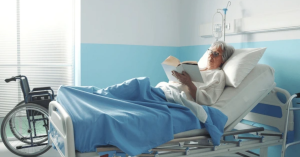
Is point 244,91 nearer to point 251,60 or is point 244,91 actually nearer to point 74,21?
point 251,60

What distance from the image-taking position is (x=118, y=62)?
3.61m

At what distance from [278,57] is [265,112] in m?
0.47

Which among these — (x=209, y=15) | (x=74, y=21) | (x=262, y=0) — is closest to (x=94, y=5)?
(x=74, y=21)

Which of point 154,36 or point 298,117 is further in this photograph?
point 154,36

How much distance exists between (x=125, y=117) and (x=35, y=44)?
2345mm

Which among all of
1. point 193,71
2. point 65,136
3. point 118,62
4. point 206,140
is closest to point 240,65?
point 193,71

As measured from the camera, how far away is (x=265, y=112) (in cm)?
243

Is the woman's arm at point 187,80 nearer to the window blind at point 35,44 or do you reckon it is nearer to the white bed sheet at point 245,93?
the white bed sheet at point 245,93

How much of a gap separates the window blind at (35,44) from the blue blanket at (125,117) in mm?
1713

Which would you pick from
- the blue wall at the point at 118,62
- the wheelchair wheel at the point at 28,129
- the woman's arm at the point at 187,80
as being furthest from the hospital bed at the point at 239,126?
the blue wall at the point at 118,62

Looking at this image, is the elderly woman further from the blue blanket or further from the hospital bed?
the blue blanket

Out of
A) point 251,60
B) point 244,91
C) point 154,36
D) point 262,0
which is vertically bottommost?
point 244,91

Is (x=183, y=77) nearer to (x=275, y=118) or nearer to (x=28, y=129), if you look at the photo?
(x=275, y=118)

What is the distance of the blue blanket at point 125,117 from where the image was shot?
1.57m
